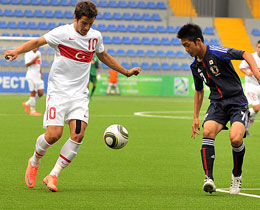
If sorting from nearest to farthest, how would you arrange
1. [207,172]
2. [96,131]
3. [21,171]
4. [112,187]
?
1. [207,172]
2. [112,187]
3. [21,171]
4. [96,131]

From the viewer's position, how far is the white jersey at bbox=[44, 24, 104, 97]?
271 inches

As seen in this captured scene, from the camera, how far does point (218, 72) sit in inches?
270

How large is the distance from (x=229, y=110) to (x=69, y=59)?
190cm

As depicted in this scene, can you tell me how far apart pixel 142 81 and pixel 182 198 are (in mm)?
28821

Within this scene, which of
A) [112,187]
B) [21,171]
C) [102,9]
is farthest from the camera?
[102,9]

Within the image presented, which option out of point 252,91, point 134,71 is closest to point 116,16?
point 252,91

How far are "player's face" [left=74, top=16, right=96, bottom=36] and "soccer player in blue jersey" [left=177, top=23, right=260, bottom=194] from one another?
98 centimetres

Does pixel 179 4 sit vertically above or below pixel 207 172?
above

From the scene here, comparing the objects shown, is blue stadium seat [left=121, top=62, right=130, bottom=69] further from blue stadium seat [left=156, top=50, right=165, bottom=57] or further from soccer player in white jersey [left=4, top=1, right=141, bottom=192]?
soccer player in white jersey [left=4, top=1, right=141, bottom=192]

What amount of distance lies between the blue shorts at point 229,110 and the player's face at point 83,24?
5.51 ft

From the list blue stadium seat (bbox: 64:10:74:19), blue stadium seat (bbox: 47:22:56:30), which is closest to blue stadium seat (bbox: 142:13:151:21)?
blue stadium seat (bbox: 64:10:74:19)

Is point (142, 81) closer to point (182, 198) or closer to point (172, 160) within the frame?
point (172, 160)

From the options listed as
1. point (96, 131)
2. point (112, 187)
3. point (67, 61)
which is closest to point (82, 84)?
point (67, 61)

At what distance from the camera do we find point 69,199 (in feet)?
20.2
